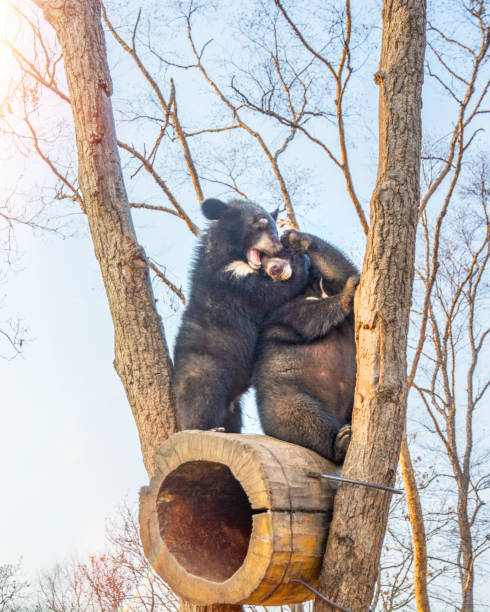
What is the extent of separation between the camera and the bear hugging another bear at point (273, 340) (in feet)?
11.4

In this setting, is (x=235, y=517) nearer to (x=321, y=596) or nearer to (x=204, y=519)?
(x=204, y=519)

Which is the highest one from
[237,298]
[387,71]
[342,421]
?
[387,71]

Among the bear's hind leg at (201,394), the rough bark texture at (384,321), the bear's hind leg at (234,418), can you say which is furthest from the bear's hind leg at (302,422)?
the bear's hind leg at (234,418)

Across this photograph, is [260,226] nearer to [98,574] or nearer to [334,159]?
[334,159]

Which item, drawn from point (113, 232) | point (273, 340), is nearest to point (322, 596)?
point (273, 340)

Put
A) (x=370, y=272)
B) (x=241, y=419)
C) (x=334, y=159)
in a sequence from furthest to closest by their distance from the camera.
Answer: (x=334, y=159) < (x=241, y=419) < (x=370, y=272)

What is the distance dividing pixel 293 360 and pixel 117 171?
5.95ft

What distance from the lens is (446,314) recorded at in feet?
34.4

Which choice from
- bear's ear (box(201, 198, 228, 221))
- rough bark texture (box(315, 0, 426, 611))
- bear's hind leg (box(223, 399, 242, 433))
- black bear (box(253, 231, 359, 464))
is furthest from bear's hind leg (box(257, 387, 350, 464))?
bear's ear (box(201, 198, 228, 221))

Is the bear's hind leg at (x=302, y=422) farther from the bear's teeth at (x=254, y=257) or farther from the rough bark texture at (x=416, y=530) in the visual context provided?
the rough bark texture at (x=416, y=530)

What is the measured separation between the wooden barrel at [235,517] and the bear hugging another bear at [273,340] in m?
0.37

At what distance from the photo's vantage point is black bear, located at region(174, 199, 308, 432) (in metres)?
3.68

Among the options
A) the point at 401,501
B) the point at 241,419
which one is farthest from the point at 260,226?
the point at 401,501

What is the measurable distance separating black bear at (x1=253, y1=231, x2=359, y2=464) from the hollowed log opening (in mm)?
446
